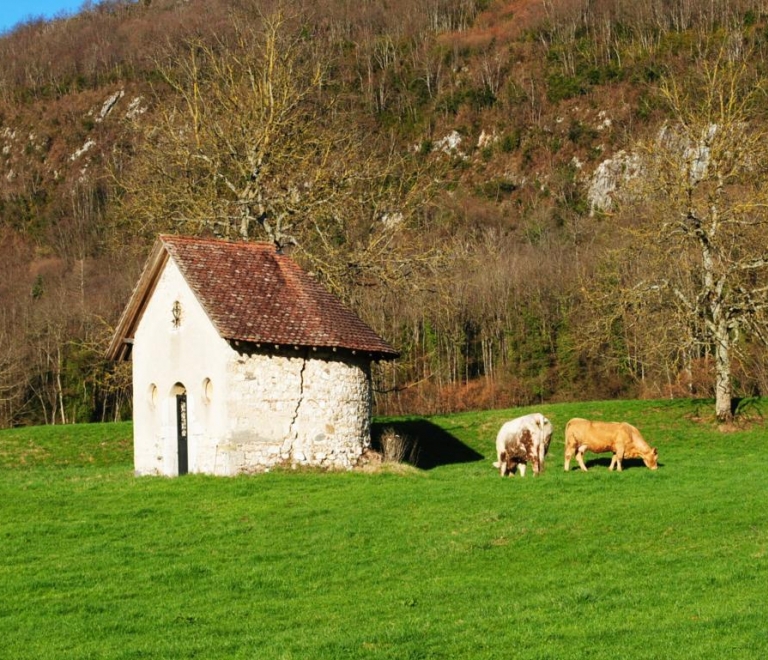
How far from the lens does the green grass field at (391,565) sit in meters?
14.0

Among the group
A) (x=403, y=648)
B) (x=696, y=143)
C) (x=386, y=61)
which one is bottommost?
(x=403, y=648)

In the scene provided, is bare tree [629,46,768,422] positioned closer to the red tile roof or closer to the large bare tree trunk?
the large bare tree trunk

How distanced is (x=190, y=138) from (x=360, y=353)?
51.1ft

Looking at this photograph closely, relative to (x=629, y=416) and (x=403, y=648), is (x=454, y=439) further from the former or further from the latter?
(x=403, y=648)

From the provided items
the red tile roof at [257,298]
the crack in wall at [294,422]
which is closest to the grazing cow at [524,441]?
the red tile roof at [257,298]

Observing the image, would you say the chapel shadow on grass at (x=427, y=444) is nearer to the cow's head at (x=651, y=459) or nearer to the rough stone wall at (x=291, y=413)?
the rough stone wall at (x=291, y=413)

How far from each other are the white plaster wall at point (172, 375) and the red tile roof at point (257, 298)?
1.37 feet

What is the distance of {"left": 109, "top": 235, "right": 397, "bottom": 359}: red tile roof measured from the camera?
96.7 ft

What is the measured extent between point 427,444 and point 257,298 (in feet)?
35.8

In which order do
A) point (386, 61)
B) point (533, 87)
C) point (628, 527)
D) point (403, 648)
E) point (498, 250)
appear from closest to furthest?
point (403, 648), point (628, 527), point (498, 250), point (533, 87), point (386, 61)

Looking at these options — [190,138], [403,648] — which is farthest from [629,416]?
[403,648]

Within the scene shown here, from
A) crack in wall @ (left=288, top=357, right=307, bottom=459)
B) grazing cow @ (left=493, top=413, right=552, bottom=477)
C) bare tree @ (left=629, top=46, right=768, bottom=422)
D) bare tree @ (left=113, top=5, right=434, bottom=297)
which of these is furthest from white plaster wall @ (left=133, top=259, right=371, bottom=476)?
bare tree @ (left=629, top=46, right=768, bottom=422)

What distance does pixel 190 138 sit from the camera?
4281cm

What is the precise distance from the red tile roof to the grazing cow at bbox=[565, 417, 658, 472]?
18.4ft
